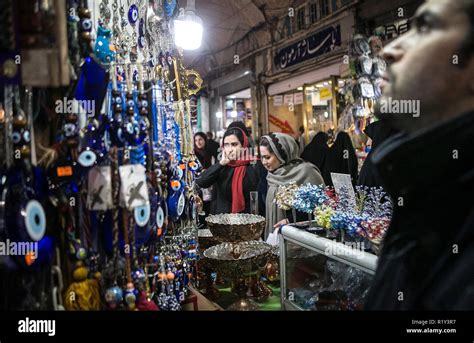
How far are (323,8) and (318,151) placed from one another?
1.80 metres

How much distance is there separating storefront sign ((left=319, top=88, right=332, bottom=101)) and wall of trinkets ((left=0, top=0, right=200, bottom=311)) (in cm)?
428

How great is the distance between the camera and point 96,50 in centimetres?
93

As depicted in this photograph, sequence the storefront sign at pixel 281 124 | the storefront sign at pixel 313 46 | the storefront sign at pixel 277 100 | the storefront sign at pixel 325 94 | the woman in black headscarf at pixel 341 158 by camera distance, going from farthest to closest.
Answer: the storefront sign at pixel 277 100 → the storefront sign at pixel 281 124 → the storefront sign at pixel 325 94 → the storefront sign at pixel 313 46 → the woman in black headscarf at pixel 341 158

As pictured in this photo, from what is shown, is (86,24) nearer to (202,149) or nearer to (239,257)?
(239,257)

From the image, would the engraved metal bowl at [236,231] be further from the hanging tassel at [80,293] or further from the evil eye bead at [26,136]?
the evil eye bead at [26,136]

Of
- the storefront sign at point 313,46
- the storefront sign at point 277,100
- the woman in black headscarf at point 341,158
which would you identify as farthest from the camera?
the storefront sign at point 277,100

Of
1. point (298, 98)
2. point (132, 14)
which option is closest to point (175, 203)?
point (132, 14)

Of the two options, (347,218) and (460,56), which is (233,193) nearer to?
(347,218)

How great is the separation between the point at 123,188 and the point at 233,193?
58.6 inches

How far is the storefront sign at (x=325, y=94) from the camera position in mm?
4938

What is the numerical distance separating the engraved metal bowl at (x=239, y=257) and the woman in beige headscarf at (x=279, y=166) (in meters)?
0.52

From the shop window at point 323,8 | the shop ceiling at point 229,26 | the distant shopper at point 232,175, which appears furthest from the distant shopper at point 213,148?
the shop window at point 323,8

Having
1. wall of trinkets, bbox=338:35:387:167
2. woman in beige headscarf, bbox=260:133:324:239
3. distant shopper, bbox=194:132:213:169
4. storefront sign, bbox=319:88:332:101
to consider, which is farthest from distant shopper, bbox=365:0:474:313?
storefront sign, bbox=319:88:332:101

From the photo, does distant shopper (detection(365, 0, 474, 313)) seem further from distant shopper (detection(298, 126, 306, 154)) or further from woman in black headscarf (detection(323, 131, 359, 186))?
distant shopper (detection(298, 126, 306, 154))
